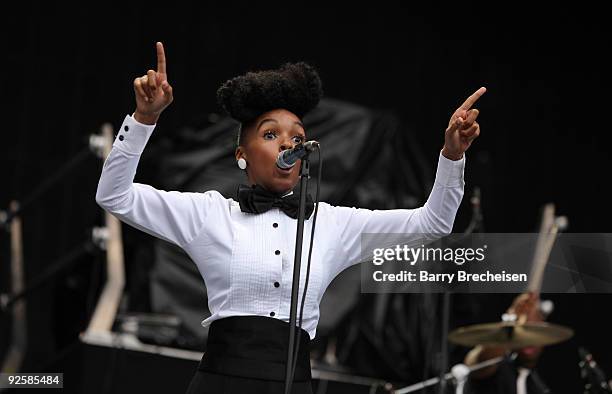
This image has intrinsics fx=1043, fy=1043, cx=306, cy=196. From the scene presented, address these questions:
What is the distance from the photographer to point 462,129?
2.92 metres

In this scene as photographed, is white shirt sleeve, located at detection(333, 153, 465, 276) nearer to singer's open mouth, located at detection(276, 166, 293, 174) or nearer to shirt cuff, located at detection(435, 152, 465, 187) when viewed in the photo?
shirt cuff, located at detection(435, 152, 465, 187)

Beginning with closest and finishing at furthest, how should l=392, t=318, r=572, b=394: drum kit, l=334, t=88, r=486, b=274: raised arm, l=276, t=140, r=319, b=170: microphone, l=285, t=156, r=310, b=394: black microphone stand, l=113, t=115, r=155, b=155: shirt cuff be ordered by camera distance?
l=285, t=156, r=310, b=394: black microphone stand, l=276, t=140, r=319, b=170: microphone, l=113, t=115, r=155, b=155: shirt cuff, l=334, t=88, r=486, b=274: raised arm, l=392, t=318, r=572, b=394: drum kit

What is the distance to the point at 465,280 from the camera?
389 cm

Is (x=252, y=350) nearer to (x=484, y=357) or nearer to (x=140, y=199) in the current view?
(x=140, y=199)

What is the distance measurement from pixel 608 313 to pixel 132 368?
3.48 m

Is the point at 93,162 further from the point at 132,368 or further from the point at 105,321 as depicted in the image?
the point at 132,368

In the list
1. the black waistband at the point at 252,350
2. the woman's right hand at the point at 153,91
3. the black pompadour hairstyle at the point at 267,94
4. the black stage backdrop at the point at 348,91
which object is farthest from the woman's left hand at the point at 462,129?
the black stage backdrop at the point at 348,91

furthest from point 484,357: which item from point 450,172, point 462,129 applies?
point 462,129

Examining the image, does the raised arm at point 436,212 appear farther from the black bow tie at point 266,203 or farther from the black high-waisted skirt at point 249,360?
the black high-waisted skirt at point 249,360

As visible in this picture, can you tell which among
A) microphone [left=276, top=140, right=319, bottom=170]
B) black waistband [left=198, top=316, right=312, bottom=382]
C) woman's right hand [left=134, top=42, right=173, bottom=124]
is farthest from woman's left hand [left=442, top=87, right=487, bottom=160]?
woman's right hand [left=134, top=42, right=173, bottom=124]

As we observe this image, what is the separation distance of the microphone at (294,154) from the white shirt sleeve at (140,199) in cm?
31

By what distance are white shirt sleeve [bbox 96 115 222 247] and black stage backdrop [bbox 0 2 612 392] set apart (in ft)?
8.47

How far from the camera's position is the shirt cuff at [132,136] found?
282cm

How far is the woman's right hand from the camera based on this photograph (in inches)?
109
